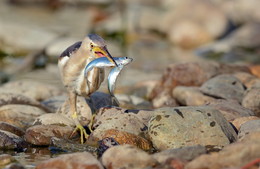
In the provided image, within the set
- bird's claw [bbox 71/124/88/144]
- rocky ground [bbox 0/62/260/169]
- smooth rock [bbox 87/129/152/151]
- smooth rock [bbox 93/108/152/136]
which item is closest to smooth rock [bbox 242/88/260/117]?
rocky ground [bbox 0/62/260/169]

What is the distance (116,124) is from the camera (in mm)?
7734

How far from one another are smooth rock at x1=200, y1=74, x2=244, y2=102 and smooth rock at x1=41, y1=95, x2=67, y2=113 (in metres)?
2.28

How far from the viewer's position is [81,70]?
795cm

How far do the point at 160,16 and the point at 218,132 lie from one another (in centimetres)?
1535

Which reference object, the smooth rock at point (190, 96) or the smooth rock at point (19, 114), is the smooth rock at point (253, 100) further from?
the smooth rock at point (19, 114)

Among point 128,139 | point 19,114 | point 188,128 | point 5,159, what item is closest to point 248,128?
point 188,128

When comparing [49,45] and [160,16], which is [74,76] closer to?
[49,45]

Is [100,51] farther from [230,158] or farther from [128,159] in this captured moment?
[230,158]

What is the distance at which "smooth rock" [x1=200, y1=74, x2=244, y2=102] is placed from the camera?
9.73m

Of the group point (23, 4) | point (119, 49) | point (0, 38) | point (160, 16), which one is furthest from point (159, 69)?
point (23, 4)

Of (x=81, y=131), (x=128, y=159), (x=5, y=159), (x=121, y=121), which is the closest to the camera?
(x=128, y=159)

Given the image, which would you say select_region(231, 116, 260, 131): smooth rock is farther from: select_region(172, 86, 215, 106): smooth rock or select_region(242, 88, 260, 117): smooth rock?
select_region(172, 86, 215, 106): smooth rock

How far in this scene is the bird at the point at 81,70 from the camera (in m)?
7.66

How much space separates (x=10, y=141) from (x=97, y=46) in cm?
157
